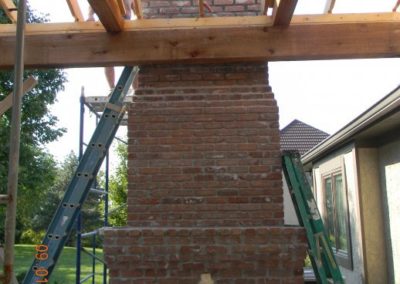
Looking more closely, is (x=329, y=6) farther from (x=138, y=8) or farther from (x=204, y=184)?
(x=204, y=184)

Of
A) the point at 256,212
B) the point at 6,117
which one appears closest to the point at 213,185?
the point at 256,212

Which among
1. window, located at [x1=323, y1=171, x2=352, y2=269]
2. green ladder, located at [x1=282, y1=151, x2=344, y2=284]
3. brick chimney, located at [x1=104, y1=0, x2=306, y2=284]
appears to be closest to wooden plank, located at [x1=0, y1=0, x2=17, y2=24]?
brick chimney, located at [x1=104, y1=0, x2=306, y2=284]

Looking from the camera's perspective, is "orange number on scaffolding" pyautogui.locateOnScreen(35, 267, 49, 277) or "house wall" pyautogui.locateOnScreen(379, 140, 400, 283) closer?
"orange number on scaffolding" pyautogui.locateOnScreen(35, 267, 49, 277)

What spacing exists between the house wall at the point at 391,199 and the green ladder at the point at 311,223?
107 inches

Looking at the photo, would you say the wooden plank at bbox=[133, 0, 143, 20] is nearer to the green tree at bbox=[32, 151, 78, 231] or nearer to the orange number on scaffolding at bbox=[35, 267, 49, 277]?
the orange number on scaffolding at bbox=[35, 267, 49, 277]

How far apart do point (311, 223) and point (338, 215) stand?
5.37m

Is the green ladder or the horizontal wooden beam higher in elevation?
the horizontal wooden beam

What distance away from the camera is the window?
8203 millimetres

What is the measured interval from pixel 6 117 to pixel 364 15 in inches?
379

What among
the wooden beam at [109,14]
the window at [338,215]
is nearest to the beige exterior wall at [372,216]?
the window at [338,215]

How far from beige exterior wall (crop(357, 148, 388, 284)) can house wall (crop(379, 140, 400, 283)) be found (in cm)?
15

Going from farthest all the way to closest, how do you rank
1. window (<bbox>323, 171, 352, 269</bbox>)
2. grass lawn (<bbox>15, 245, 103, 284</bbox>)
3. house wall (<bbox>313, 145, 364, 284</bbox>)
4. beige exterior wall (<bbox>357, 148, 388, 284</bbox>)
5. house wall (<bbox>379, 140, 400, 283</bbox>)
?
grass lawn (<bbox>15, 245, 103, 284</bbox>) < window (<bbox>323, 171, 352, 269</bbox>) < house wall (<bbox>313, 145, 364, 284</bbox>) < beige exterior wall (<bbox>357, 148, 388, 284</bbox>) < house wall (<bbox>379, 140, 400, 283</bbox>)

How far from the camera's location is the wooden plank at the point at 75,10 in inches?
163

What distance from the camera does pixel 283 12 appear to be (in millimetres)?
3928
